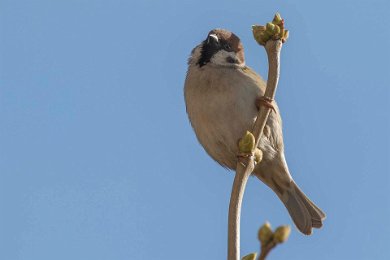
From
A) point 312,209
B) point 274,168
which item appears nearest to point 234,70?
point 274,168

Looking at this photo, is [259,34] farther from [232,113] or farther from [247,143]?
[232,113]

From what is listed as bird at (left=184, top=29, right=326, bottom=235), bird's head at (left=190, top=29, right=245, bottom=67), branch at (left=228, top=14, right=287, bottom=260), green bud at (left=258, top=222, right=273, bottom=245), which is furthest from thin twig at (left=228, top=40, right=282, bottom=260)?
bird's head at (left=190, top=29, right=245, bottom=67)

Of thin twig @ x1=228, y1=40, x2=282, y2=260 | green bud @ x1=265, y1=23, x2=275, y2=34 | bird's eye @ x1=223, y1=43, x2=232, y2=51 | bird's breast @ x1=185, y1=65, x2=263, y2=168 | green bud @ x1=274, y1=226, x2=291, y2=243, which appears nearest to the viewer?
green bud @ x1=274, y1=226, x2=291, y2=243

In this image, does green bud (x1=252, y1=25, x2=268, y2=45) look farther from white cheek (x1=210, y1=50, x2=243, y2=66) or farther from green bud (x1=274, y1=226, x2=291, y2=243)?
white cheek (x1=210, y1=50, x2=243, y2=66)

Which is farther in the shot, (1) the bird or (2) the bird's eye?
(2) the bird's eye

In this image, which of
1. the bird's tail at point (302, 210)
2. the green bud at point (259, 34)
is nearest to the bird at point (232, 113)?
the bird's tail at point (302, 210)

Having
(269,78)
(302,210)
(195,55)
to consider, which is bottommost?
(302,210)

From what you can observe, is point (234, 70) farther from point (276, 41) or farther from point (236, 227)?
point (236, 227)

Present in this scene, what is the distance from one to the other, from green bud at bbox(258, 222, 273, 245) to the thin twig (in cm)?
26

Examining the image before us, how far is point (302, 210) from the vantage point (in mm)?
5145

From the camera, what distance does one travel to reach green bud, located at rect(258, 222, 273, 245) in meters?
1.38

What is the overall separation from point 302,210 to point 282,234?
12.6 feet

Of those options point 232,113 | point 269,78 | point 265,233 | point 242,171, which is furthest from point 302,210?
point 265,233

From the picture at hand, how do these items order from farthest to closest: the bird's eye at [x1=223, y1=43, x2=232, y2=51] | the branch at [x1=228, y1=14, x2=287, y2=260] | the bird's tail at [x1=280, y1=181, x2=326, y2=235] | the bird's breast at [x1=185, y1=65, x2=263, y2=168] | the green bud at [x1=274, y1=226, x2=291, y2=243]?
1. the bird's tail at [x1=280, y1=181, x2=326, y2=235]
2. the bird's eye at [x1=223, y1=43, x2=232, y2=51]
3. the bird's breast at [x1=185, y1=65, x2=263, y2=168]
4. the branch at [x1=228, y1=14, x2=287, y2=260]
5. the green bud at [x1=274, y1=226, x2=291, y2=243]
